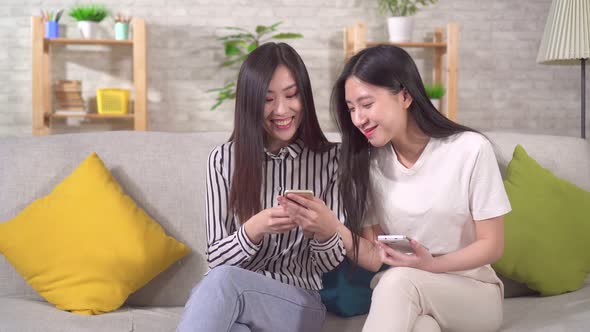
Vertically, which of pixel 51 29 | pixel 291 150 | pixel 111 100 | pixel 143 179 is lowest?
pixel 143 179

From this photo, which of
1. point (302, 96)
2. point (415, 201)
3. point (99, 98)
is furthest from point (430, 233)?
point (99, 98)

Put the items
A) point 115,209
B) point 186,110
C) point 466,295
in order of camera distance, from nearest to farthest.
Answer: point 466,295
point 115,209
point 186,110

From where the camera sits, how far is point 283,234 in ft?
6.02

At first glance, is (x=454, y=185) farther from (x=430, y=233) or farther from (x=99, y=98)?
(x=99, y=98)

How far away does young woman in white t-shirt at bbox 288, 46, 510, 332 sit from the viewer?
5.29ft

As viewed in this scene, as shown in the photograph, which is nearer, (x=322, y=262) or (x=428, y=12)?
(x=322, y=262)

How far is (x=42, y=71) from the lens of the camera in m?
4.43

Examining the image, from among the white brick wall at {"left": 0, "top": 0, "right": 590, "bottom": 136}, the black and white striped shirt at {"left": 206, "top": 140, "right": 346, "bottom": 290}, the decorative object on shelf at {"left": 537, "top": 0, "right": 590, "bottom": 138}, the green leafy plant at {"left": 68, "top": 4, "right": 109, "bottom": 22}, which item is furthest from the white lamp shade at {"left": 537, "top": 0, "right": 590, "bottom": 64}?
the green leafy plant at {"left": 68, "top": 4, "right": 109, "bottom": 22}

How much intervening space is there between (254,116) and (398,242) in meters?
0.50

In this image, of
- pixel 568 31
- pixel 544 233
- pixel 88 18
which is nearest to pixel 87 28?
pixel 88 18

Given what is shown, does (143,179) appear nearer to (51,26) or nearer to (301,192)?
(301,192)

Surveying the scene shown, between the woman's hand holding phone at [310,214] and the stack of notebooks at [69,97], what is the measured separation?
3305 millimetres

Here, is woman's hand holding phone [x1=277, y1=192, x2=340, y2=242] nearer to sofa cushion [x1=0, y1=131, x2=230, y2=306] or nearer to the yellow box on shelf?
sofa cushion [x1=0, y1=131, x2=230, y2=306]

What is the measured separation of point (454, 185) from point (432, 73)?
3.66m
